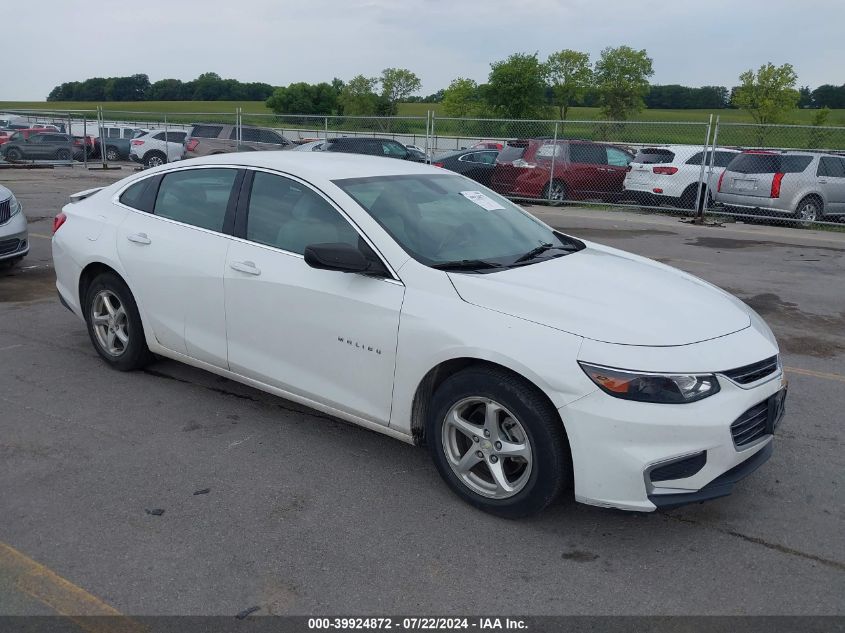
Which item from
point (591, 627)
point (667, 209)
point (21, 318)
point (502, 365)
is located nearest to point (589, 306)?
point (502, 365)

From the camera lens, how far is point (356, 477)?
397cm

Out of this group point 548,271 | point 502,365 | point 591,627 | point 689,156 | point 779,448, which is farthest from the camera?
point 689,156

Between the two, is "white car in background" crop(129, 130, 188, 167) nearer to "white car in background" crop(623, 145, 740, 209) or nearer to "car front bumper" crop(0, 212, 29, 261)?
"white car in background" crop(623, 145, 740, 209)

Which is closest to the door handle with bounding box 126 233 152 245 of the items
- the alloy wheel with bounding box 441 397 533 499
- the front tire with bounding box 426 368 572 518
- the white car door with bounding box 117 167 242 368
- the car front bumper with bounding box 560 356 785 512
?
the white car door with bounding box 117 167 242 368

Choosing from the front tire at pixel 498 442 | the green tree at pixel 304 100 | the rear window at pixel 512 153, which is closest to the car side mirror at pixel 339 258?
the front tire at pixel 498 442

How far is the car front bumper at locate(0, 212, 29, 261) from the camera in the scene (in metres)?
8.39

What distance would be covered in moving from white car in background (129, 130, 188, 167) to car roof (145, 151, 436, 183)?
23.1 m

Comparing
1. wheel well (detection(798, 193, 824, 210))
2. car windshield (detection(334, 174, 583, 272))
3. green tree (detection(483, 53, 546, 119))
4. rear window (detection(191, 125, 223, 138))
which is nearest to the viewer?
car windshield (detection(334, 174, 583, 272))

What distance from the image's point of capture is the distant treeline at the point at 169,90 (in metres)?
110

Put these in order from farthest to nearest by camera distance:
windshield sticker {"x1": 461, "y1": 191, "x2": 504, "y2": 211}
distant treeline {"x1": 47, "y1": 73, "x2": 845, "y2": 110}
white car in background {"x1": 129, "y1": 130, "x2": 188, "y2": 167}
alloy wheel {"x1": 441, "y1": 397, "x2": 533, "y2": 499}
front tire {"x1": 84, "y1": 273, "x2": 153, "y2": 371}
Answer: distant treeline {"x1": 47, "y1": 73, "x2": 845, "y2": 110}
white car in background {"x1": 129, "y1": 130, "x2": 188, "y2": 167}
front tire {"x1": 84, "y1": 273, "x2": 153, "y2": 371}
windshield sticker {"x1": 461, "y1": 191, "x2": 504, "y2": 211}
alloy wheel {"x1": 441, "y1": 397, "x2": 533, "y2": 499}

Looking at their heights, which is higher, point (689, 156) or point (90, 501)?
point (689, 156)

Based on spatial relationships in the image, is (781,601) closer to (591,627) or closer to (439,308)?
(591,627)

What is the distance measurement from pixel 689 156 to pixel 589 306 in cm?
1494

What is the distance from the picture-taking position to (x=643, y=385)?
124 inches
